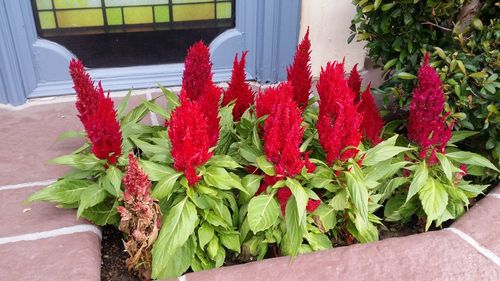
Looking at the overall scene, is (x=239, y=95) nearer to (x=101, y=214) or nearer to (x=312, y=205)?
(x=312, y=205)

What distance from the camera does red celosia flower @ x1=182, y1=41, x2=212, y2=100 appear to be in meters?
1.82

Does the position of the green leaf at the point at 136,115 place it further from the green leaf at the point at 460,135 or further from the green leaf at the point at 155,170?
the green leaf at the point at 460,135

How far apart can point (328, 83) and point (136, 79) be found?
1.54 m

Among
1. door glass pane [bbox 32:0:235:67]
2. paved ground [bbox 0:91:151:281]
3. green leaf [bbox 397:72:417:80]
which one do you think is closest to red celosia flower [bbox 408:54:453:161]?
green leaf [bbox 397:72:417:80]

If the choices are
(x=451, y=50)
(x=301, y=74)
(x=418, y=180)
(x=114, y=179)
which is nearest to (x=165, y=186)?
(x=114, y=179)

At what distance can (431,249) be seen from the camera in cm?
169

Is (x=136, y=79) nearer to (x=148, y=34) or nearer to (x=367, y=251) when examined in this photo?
(x=148, y=34)

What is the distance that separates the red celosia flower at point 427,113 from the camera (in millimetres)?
1705

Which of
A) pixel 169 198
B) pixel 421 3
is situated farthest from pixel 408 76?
pixel 169 198

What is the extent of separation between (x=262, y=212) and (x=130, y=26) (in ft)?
5.59

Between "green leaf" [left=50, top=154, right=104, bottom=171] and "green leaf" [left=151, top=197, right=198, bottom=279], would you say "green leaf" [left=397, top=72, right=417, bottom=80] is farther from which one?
"green leaf" [left=50, top=154, right=104, bottom=171]

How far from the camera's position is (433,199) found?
69.8 inches

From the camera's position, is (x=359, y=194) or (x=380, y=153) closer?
(x=359, y=194)

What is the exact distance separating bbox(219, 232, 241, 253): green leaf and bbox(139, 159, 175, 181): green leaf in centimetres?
29
